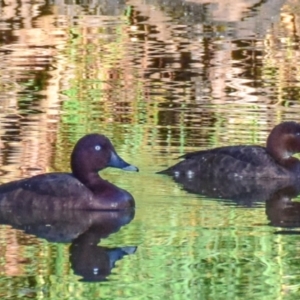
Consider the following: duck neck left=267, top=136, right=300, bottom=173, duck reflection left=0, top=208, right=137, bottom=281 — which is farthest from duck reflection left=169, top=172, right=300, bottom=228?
duck reflection left=0, top=208, right=137, bottom=281

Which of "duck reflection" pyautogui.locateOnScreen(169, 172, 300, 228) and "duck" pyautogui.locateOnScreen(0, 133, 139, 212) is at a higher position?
"duck" pyautogui.locateOnScreen(0, 133, 139, 212)

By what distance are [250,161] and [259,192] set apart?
515 mm

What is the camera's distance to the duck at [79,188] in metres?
9.17

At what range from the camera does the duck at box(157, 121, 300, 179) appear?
10.8 meters

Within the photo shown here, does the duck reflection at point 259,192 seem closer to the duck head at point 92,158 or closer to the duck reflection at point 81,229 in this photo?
the duck head at point 92,158

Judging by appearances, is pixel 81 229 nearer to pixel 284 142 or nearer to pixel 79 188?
pixel 79 188

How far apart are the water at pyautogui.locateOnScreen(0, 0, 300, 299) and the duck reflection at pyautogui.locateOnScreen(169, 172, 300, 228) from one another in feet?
0.13

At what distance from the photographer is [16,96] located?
44.8ft

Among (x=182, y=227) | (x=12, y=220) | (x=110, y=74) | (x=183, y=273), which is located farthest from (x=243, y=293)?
(x=110, y=74)

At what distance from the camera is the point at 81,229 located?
8.82m

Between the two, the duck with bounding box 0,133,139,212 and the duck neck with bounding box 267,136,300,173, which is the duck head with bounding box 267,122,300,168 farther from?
the duck with bounding box 0,133,139,212

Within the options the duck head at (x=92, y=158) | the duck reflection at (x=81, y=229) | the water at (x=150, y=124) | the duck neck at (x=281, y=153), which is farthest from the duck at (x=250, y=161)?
the duck reflection at (x=81, y=229)

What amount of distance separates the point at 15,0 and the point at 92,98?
26.2 ft

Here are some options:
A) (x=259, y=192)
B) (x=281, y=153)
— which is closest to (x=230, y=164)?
(x=259, y=192)
